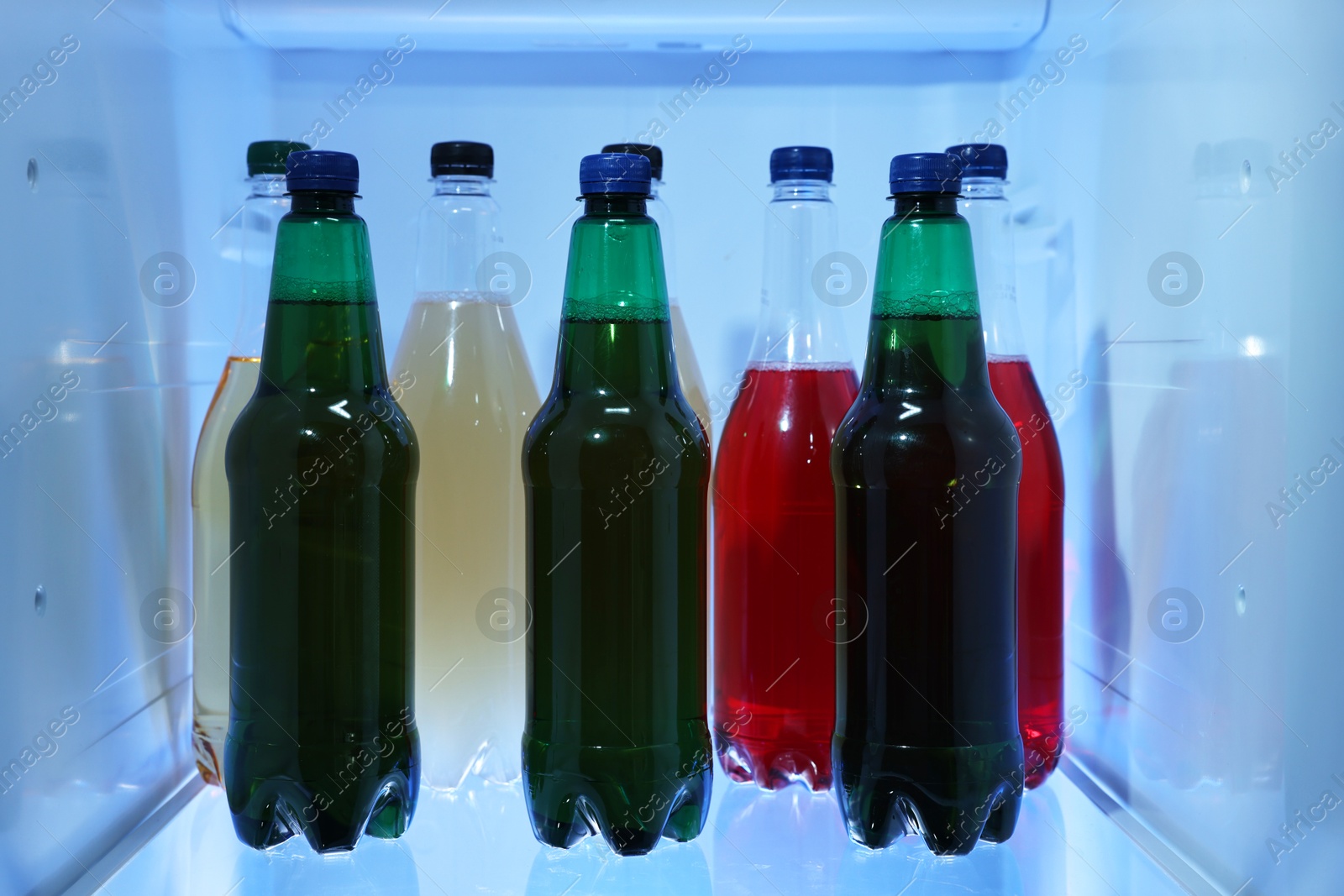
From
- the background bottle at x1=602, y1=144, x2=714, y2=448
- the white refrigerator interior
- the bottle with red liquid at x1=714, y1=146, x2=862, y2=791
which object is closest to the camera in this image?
the white refrigerator interior

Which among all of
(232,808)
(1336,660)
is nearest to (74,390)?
(232,808)

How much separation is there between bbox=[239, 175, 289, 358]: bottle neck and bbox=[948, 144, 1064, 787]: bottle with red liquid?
52cm

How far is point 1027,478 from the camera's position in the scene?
0.88 meters

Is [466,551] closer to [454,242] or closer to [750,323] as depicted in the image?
[454,242]

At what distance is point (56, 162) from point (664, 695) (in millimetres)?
493

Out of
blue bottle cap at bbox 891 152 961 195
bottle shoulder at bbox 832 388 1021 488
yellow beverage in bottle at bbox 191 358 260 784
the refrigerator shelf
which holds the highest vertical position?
blue bottle cap at bbox 891 152 961 195

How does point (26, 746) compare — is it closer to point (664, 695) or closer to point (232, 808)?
point (232, 808)

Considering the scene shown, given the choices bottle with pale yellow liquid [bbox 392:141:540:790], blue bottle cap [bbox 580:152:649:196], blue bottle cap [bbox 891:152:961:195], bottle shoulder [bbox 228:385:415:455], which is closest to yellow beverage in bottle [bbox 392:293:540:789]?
bottle with pale yellow liquid [bbox 392:141:540:790]

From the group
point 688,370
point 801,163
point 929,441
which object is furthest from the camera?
point 688,370

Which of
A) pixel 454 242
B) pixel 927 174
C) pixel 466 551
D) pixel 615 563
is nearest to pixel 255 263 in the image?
pixel 454 242

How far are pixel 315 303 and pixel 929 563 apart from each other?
16.1 inches

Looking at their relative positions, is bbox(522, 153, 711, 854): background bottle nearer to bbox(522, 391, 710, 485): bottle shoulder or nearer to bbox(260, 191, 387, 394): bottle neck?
bbox(522, 391, 710, 485): bottle shoulder

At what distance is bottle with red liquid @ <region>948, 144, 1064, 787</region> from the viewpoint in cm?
86

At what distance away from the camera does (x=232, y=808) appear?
2.41 feet
